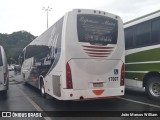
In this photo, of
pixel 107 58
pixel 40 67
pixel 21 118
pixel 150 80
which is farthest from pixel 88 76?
pixel 40 67

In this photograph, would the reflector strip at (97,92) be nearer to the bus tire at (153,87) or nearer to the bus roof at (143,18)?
the bus tire at (153,87)

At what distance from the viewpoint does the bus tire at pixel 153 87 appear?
9.57m

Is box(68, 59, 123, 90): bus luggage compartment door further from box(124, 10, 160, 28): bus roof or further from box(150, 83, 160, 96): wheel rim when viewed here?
box(124, 10, 160, 28): bus roof

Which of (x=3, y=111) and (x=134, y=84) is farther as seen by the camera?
(x=134, y=84)

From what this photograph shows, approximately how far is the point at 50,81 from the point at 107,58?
2385mm

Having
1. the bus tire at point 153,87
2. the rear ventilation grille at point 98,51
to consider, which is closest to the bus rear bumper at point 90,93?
the rear ventilation grille at point 98,51

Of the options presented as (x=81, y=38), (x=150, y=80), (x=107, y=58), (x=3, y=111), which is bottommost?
(x=3, y=111)

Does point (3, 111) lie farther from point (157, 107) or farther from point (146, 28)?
point (146, 28)

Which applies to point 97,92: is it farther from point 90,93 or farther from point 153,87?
point 153,87

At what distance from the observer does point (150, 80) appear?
988cm

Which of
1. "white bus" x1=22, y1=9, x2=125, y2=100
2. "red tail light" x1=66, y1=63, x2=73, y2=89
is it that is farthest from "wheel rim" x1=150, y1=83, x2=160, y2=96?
"red tail light" x1=66, y1=63, x2=73, y2=89

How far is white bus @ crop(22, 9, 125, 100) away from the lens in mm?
7766

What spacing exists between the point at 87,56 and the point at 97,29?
99 cm

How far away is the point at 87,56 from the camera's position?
7996 millimetres
